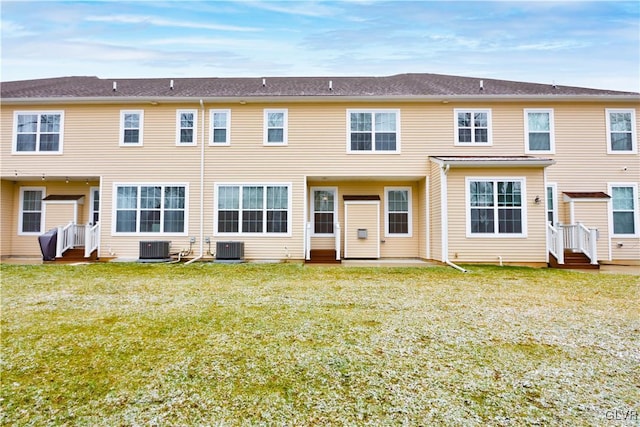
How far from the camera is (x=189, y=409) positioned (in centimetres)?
269

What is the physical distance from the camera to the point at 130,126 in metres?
13.1

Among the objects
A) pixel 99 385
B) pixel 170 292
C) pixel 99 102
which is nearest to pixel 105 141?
pixel 99 102

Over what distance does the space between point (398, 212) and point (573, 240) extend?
228 inches

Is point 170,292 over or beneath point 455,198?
beneath

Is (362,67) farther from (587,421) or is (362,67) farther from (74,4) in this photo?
(587,421)

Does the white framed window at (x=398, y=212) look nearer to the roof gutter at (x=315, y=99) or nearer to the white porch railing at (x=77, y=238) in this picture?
the roof gutter at (x=315, y=99)

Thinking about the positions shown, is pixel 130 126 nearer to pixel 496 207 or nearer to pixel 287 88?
pixel 287 88

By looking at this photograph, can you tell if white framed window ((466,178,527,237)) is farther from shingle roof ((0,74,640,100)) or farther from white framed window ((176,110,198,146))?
white framed window ((176,110,198,146))

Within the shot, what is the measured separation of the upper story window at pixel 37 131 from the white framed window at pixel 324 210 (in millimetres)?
9811

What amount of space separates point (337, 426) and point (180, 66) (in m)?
23.7

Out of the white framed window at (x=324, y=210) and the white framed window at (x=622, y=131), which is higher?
the white framed window at (x=622, y=131)

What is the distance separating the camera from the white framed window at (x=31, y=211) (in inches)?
539

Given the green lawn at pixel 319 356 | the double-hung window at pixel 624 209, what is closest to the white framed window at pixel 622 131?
the double-hung window at pixel 624 209

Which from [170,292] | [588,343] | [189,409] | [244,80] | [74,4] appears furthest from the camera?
[244,80]
